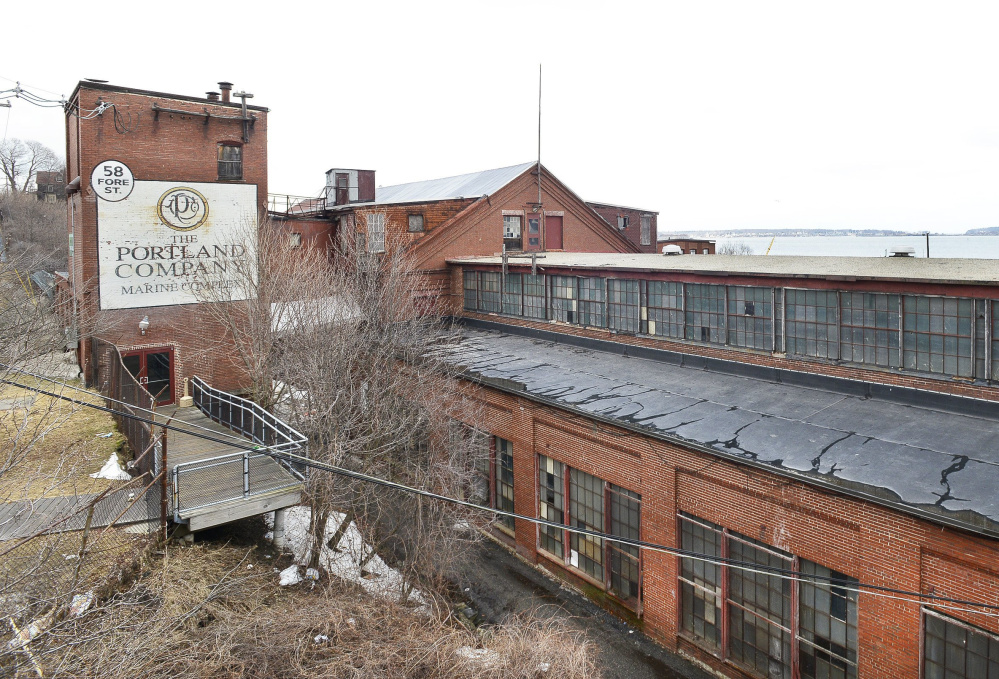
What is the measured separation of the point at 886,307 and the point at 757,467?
5.29 m

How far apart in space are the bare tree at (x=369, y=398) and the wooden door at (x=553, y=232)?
969 centimetres

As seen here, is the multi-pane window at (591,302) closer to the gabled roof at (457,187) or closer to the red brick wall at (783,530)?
the red brick wall at (783,530)

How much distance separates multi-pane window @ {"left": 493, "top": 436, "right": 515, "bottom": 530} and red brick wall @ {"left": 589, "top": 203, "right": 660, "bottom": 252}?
23738 mm

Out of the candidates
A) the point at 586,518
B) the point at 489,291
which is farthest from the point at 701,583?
the point at 489,291

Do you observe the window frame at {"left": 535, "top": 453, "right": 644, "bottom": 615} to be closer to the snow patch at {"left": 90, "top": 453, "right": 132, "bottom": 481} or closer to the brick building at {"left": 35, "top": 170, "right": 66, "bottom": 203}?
the snow patch at {"left": 90, "top": 453, "right": 132, "bottom": 481}

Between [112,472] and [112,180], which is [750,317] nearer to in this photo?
[112,472]

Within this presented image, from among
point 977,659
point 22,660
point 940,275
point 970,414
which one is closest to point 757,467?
point 977,659

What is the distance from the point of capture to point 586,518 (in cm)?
1530

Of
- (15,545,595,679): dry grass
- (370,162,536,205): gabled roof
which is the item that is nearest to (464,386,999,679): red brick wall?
(15,545,595,679): dry grass

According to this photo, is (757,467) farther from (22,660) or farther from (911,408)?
(22,660)

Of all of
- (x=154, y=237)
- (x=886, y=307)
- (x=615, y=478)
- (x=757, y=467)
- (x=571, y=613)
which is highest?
(x=154, y=237)

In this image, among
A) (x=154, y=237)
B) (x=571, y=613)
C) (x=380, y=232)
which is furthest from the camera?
(x=380, y=232)

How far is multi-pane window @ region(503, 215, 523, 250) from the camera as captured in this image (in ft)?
96.2

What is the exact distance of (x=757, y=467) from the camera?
10938 mm
